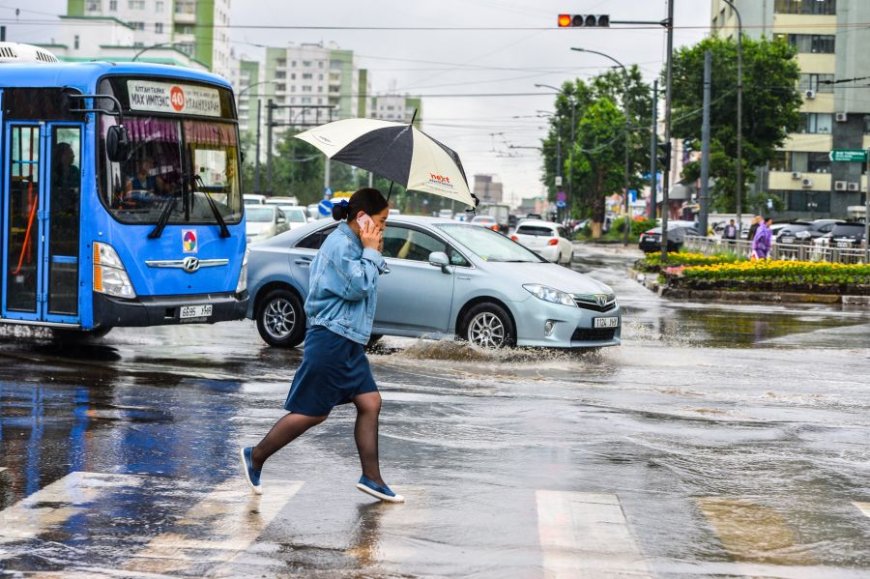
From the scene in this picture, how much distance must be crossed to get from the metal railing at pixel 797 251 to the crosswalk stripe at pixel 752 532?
79.4 ft

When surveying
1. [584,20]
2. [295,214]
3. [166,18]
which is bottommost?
[295,214]

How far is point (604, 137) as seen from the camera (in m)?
87.1

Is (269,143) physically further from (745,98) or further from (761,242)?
(761,242)

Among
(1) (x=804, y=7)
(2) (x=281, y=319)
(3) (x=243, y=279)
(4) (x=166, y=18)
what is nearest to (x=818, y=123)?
(1) (x=804, y=7)

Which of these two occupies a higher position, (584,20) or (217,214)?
(584,20)

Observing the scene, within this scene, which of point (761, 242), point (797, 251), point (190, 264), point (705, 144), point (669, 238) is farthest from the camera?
point (669, 238)

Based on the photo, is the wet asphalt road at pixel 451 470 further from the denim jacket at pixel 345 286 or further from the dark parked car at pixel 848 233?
the dark parked car at pixel 848 233

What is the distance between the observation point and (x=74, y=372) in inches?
491

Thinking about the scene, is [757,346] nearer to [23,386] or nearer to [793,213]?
[23,386]

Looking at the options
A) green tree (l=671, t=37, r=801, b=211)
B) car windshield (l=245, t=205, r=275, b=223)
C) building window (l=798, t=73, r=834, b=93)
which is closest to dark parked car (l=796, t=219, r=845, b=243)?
green tree (l=671, t=37, r=801, b=211)

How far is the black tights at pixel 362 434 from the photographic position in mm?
6941

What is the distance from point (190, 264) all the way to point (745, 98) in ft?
202

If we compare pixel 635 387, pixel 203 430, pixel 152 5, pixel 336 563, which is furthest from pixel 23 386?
pixel 152 5

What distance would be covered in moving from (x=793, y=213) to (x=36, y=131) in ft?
278
